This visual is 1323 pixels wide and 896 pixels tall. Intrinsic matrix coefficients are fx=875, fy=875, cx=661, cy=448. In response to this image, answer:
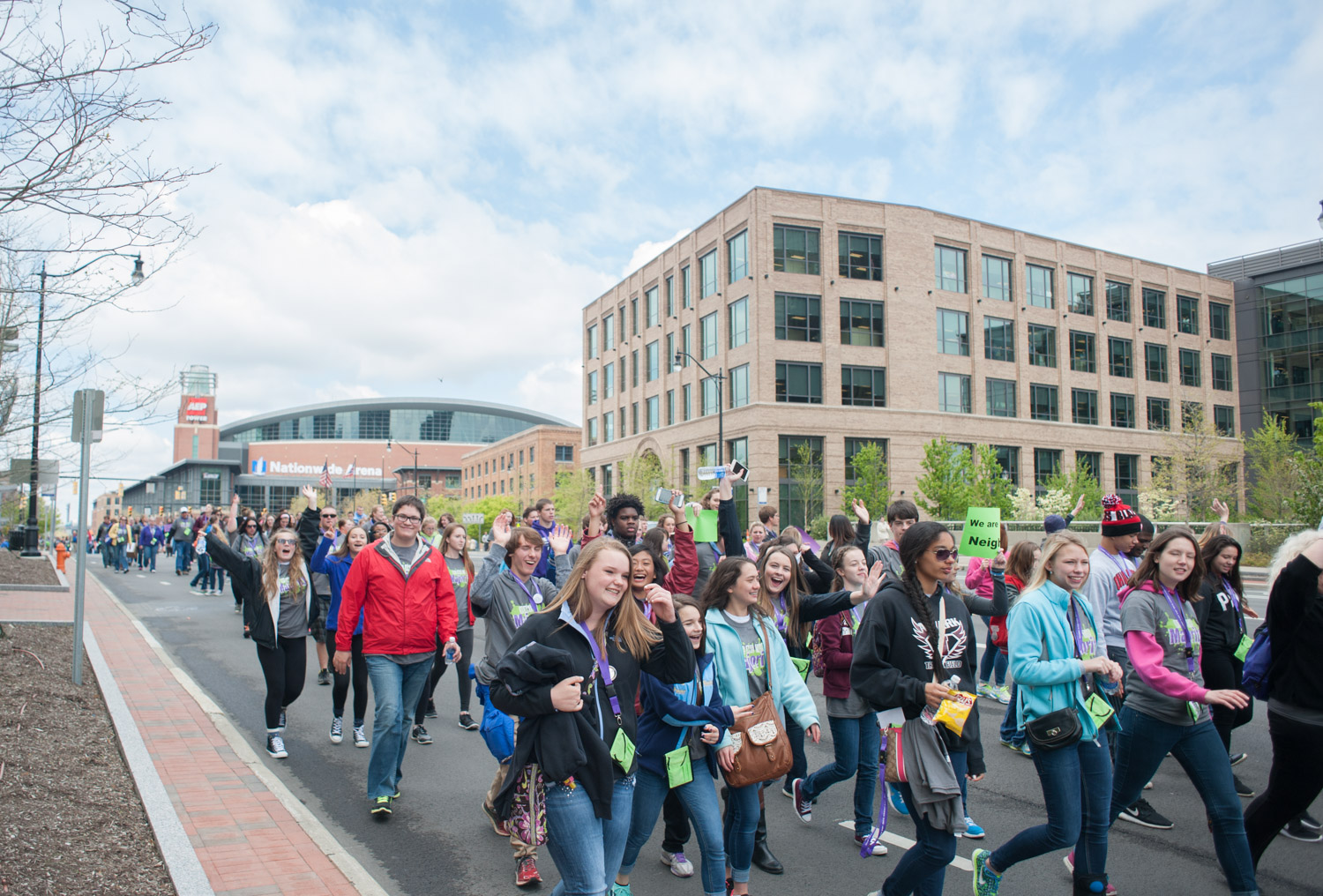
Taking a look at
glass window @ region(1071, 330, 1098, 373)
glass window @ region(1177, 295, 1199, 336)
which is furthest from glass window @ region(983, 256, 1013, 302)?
glass window @ region(1177, 295, 1199, 336)

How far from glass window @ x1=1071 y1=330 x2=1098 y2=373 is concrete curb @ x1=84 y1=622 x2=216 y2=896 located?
56.7 meters

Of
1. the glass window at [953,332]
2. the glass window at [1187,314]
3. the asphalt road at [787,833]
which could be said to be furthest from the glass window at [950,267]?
the asphalt road at [787,833]

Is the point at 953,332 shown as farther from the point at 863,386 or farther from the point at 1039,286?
the point at 1039,286

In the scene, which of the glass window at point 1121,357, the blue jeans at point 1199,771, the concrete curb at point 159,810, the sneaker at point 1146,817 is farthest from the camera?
the glass window at point 1121,357

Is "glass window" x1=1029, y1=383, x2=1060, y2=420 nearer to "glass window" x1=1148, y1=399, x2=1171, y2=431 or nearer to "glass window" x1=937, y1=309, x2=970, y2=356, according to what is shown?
"glass window" x1=937, y1=309, x2=970, y2=356

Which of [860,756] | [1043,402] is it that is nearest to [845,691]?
[860,756]

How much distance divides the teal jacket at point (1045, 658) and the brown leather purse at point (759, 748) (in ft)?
3.97

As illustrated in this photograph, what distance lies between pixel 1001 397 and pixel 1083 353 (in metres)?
7.95

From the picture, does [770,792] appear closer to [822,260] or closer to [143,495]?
[822,260]

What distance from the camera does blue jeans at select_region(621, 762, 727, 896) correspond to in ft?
13.3

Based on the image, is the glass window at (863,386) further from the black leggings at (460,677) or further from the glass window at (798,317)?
the black leggings at (460,677)

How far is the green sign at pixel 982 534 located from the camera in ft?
24.7

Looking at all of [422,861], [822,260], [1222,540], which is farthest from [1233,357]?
[422,861]

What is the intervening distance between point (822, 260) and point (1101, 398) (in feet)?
71.9
